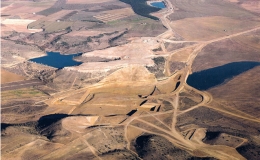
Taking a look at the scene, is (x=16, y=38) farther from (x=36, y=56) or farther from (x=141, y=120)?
(x=141, y=120)

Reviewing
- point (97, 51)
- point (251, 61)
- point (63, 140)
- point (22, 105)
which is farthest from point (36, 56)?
point (251, 61)

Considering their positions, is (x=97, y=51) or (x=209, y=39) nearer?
(x=97, y=51)

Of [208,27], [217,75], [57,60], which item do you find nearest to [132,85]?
[217,75]

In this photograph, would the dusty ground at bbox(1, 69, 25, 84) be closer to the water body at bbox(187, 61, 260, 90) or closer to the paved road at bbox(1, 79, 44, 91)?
the paved road at bbox(1, 79, 44, 91)

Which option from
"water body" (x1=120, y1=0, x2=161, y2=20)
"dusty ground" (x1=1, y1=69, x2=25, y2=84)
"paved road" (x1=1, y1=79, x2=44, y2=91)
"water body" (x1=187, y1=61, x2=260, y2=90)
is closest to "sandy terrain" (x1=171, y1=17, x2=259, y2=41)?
"water body" (x1=120, y1=0, x2=161, y2=20)

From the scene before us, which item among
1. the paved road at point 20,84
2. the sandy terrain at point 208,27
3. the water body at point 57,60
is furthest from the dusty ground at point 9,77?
the sandy terrain at point 208,27

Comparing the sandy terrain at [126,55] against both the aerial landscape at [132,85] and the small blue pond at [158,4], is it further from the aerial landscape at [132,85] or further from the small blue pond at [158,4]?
the small blue pond at [158,4]
